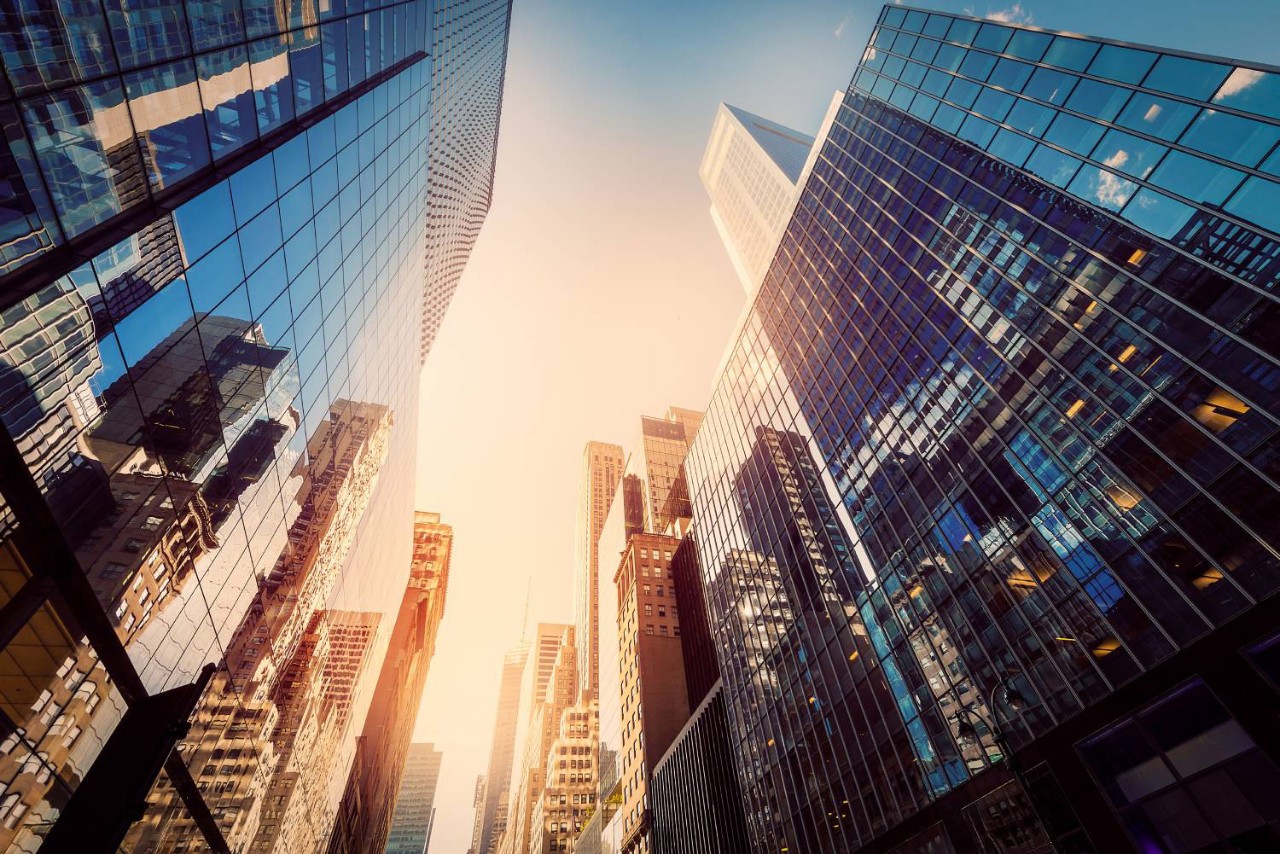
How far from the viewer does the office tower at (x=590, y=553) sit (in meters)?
130

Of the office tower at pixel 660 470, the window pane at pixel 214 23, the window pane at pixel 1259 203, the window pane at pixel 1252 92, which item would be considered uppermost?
the window pane at pixel 1252 92

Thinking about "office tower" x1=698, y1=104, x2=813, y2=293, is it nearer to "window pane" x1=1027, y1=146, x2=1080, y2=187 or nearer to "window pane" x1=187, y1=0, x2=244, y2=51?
"window pane" x1=1027, y1=146, x2=1080, y2=187

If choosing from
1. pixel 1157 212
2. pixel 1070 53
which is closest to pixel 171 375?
pixel 1157 212

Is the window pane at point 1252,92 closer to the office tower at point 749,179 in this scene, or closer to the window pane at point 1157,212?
the window pane at point 1157,212

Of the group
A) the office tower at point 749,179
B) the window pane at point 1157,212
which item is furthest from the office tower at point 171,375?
the office tower at point 749,179

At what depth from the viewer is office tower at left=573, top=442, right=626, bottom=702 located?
130 metres

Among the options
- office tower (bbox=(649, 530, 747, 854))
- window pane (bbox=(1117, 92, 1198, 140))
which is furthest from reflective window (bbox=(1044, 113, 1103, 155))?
office tower (bbox=(649, 530, 747, 854))

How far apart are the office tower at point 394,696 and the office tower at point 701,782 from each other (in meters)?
39.6

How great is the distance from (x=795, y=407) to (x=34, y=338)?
147 feet

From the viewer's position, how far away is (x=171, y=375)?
15.5m

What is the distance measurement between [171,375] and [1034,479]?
32777 mm

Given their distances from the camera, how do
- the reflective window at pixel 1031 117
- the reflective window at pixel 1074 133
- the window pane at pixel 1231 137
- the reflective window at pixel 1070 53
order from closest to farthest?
the window pane at pixel 1231 137 → the reflective window at pixel 1074 133 → the reflective window at pixel 1070 53 → the reflective window at pixel 1031 117

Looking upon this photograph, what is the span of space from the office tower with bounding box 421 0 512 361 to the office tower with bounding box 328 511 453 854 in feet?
192

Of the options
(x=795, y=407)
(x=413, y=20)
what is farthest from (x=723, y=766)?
(x=413, y=20)
